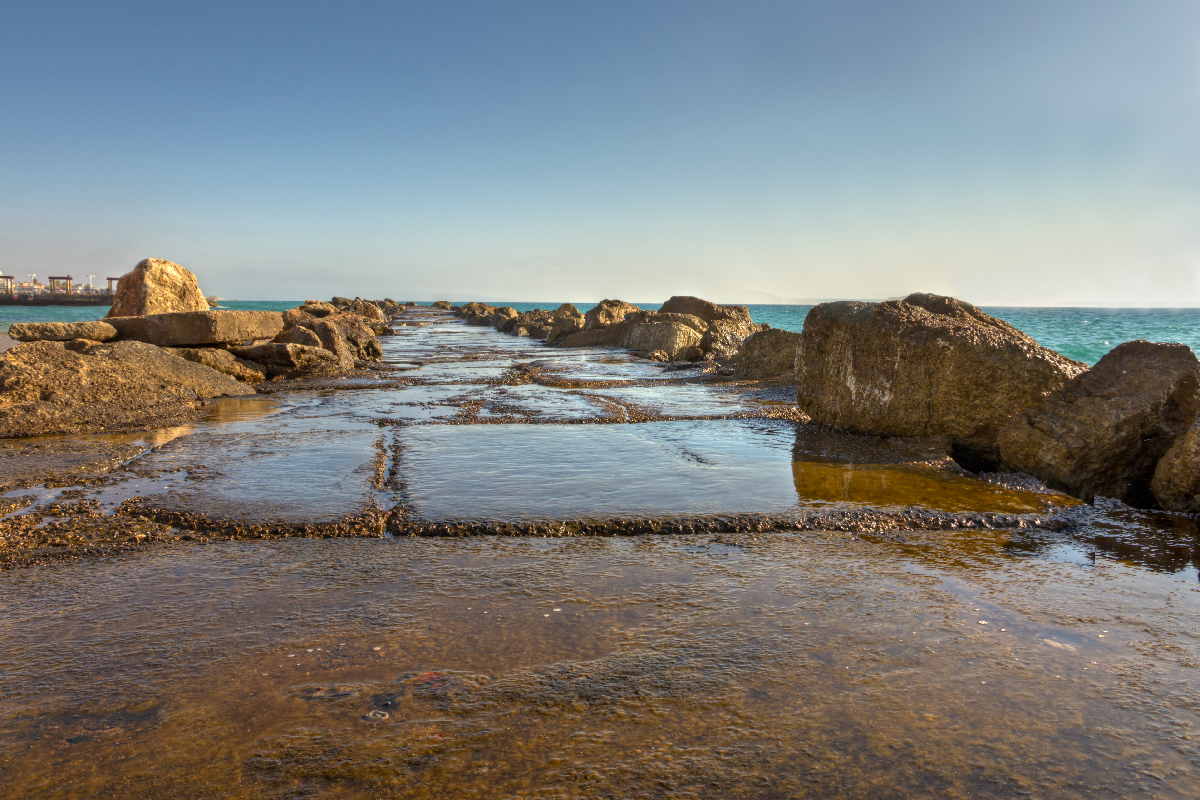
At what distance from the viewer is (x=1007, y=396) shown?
5230 mm

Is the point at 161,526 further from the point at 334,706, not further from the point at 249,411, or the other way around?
the point at 249,411

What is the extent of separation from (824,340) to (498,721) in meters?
5.29

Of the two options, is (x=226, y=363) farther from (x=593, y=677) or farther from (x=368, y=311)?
(x=368, y=311)

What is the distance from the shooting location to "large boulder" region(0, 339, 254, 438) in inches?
239

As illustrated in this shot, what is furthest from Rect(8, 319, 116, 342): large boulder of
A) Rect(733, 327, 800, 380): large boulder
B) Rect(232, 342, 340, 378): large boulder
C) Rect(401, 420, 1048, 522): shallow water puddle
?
Rect(733, 327, 800, 380): large boulder

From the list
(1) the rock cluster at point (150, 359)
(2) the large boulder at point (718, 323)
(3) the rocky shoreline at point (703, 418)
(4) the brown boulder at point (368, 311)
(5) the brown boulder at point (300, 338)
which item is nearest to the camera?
(3) the rocky shoreline at point (703, 418)

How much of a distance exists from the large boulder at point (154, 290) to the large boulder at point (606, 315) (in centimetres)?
1100

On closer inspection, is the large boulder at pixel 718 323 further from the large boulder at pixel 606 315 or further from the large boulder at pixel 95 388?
the large boulder at pixel 95 388

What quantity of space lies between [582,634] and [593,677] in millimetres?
277

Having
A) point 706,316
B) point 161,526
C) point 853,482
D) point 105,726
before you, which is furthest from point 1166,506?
point 706,316

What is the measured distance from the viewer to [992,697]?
6.46 ft

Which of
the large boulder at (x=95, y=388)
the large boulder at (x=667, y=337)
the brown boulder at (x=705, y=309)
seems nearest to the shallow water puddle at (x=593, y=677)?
the large boulder at (x=95, y=388)

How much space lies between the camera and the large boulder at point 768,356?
407 inches

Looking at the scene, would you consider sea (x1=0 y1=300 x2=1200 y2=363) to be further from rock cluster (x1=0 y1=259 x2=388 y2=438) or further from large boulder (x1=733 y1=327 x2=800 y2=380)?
rock cluster (x1=0 y1=259 x2=388 y2=438)
